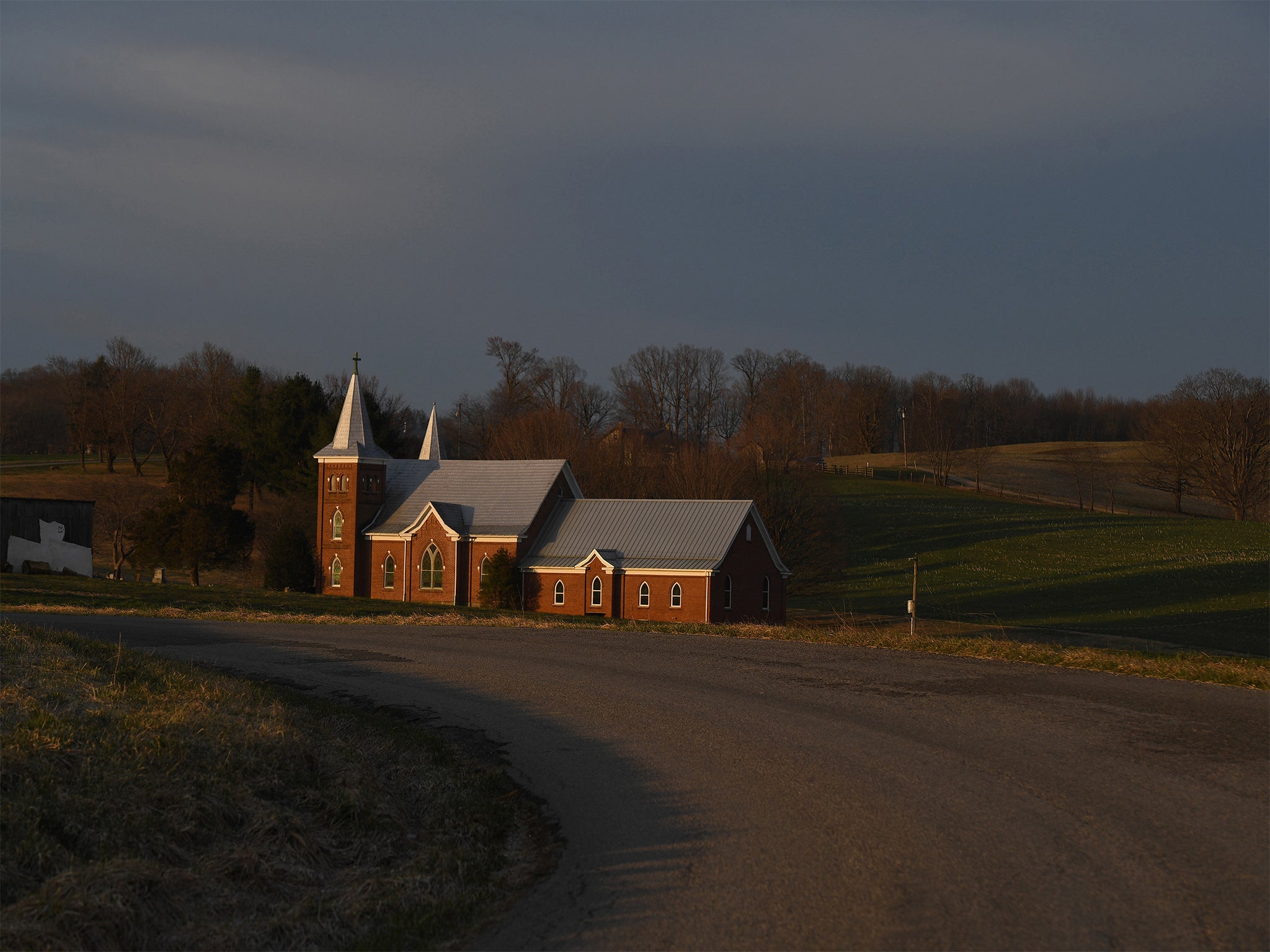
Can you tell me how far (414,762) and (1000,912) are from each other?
20.0 feet

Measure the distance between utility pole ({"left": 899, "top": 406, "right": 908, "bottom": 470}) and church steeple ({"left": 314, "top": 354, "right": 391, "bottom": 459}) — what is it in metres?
68.4

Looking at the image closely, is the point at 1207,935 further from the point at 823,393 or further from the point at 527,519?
the point at 823,393

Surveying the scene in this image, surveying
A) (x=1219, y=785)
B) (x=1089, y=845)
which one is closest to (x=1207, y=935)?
(x=1089, y=845)

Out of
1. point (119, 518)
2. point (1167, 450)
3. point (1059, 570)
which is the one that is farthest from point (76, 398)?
point (1167, 450)

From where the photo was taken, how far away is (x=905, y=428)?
116 m

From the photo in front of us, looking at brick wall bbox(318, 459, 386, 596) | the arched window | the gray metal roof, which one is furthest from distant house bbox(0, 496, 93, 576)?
the arched window

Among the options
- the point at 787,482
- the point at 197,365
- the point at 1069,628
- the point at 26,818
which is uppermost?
the point at 197,365

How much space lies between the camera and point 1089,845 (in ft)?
23.7

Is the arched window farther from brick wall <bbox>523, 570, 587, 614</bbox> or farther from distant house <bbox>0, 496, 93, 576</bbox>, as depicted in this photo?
distant house <bbox>0, 496, 93, 576</bbox>

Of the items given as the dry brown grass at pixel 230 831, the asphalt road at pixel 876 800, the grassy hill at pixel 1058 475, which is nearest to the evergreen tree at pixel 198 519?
the asphalt road at pixel 876 800

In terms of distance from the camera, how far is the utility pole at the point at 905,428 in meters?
112

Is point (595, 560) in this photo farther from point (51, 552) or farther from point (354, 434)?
point (51, 552)

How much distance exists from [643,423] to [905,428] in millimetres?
32569

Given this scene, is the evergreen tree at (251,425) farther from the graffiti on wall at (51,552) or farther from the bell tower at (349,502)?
the graffiti on wall at (51,552)
